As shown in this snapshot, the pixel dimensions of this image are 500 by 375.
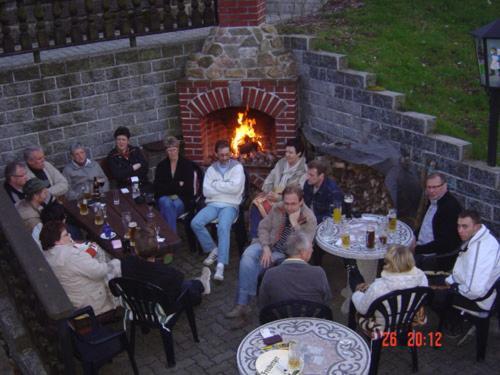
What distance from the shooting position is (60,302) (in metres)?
4.43

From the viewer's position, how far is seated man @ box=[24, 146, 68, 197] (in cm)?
786

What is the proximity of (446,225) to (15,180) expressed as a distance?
484 centimetres

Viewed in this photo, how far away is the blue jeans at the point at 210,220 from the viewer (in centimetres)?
764

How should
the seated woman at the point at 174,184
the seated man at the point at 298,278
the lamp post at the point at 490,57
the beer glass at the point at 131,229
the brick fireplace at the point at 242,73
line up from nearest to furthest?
the seated man at the point at 298,278 < the lamp post at the point at 490,57 < the beer glass at the point at 131,229 < the seated woman at the point at 174,184 < the brick fireplace at the point at 242,73

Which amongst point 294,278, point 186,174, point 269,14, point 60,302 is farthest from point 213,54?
point 60,302

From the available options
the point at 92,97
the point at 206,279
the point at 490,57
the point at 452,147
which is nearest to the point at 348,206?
the point at 452,147

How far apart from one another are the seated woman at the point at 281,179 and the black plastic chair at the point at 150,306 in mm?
1713

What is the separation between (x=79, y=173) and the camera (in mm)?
8258

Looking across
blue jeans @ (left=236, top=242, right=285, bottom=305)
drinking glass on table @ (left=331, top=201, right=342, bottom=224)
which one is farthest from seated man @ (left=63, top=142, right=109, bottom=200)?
drinking glass on table @ (left=331, top=201, right=342, bottom=224)

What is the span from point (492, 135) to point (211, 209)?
3.34 m

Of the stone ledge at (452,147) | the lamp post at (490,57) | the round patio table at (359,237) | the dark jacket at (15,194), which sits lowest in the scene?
the round patio table at (359,237)

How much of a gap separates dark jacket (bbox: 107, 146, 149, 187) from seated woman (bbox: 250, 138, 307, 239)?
1.72 metres

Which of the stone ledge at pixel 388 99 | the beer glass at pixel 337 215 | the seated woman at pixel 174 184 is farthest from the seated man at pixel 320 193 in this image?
the seated woman at pixel 174 184

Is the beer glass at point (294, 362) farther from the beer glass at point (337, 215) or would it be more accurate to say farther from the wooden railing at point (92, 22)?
the wooden railing at point (92, 22)
